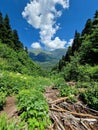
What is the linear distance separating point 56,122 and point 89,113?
8.19 ft

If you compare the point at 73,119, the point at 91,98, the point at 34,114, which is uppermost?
the point at 91,98

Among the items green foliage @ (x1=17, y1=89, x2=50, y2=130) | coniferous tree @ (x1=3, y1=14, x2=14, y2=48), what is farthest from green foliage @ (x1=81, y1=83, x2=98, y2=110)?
coniferous tree @ (x1=3, y1=14, x2=14, y2=48)

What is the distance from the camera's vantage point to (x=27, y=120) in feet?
21.1

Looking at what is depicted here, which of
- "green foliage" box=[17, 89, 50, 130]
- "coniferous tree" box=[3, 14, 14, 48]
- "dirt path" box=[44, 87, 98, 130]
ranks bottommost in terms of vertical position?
"dirt path" box=[44, 87, 98, 130]

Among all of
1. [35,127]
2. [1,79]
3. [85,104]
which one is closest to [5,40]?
[1,79]

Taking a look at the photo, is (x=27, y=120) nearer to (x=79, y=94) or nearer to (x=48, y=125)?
(x=48, y=125)

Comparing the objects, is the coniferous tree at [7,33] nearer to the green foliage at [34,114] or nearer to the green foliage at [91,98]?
the green foliage at [91,98]

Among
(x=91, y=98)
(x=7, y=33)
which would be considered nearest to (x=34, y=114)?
(x=91, y=98)

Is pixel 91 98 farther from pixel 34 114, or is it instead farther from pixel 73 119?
pixel 34 114

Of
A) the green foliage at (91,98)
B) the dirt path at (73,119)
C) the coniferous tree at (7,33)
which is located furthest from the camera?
the coniferous tree at (7,33)

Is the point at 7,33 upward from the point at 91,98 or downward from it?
upward

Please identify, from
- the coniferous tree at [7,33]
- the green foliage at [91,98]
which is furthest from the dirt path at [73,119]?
the coniferous tree at [7,33]

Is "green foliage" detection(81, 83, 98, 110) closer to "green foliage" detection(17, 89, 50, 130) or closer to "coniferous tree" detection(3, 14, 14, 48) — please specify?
"green foliage" detection(17, 89, 50, 130)

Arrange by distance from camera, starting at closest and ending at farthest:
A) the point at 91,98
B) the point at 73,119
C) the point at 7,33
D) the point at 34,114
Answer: the point at 34,114, the point at 73,119, the point at 91,98, the point at 7,33
